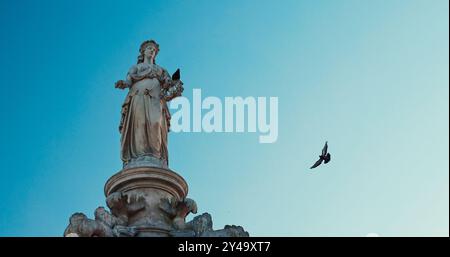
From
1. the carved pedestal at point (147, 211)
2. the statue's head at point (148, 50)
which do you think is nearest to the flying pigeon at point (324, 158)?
the carved pedestal at point (147, 211)

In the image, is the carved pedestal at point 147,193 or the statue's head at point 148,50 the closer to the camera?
the carved pedestal at point 147,193

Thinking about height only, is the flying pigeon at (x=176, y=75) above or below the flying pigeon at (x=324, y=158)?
above

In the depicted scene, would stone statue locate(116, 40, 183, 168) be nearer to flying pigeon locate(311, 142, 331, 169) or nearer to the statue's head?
the statue's head

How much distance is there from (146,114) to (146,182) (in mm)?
1566

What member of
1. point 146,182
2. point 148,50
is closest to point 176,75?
point 148,50

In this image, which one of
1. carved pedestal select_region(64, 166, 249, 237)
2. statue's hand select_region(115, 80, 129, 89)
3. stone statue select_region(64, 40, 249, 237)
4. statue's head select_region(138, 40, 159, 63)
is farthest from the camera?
statue's head select_region(138, 40, 159, 63)

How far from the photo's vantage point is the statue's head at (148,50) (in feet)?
70.9

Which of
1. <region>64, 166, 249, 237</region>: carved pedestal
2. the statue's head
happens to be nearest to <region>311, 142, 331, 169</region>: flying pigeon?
<region>64, 166, 249, 237</region>: carved pedestal

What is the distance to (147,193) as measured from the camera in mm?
19188

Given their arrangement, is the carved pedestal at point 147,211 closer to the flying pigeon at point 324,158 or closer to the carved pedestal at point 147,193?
the carved pedestal at point 147,193

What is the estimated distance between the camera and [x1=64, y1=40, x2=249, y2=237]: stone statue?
59.7 ft

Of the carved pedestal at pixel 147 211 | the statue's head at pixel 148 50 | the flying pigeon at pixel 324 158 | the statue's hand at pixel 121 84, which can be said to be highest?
the statue's head at pixel 148 50
